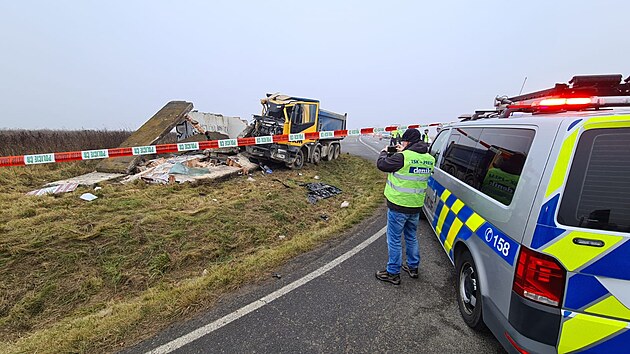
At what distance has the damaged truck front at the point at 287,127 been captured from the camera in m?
10.3

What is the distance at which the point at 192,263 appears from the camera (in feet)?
12.9

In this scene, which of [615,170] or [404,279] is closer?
[615,170]

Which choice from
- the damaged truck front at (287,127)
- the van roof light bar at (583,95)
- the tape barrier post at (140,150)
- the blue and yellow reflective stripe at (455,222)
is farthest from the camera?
the damaged truck front at (287,127)

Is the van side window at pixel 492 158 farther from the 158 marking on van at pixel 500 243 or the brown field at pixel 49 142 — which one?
the brown field at pixel 49 142

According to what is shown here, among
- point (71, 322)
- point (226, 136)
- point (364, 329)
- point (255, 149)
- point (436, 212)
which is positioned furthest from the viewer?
point (226, 136)

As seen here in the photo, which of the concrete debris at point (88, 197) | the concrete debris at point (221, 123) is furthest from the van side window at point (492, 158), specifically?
the concrete debris at point (221, 123)

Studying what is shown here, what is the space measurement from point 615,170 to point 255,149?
9.91 m

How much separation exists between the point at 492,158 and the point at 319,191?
18.2 ft

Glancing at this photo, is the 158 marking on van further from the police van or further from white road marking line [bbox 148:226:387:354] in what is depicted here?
white road marking line [bbox 148:226:387:354]

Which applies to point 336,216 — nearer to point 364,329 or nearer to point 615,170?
point 364,329

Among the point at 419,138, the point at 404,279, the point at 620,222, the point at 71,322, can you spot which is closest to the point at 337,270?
the point at 404,279

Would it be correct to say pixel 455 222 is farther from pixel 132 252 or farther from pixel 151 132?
pixel 151 132

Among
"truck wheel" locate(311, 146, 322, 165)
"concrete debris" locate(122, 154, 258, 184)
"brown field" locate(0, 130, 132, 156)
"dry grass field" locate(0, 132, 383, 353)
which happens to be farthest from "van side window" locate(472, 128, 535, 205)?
"brown field" locate(0, 130, 132, 156)

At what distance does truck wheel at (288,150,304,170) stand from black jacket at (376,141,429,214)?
7.93 metres
